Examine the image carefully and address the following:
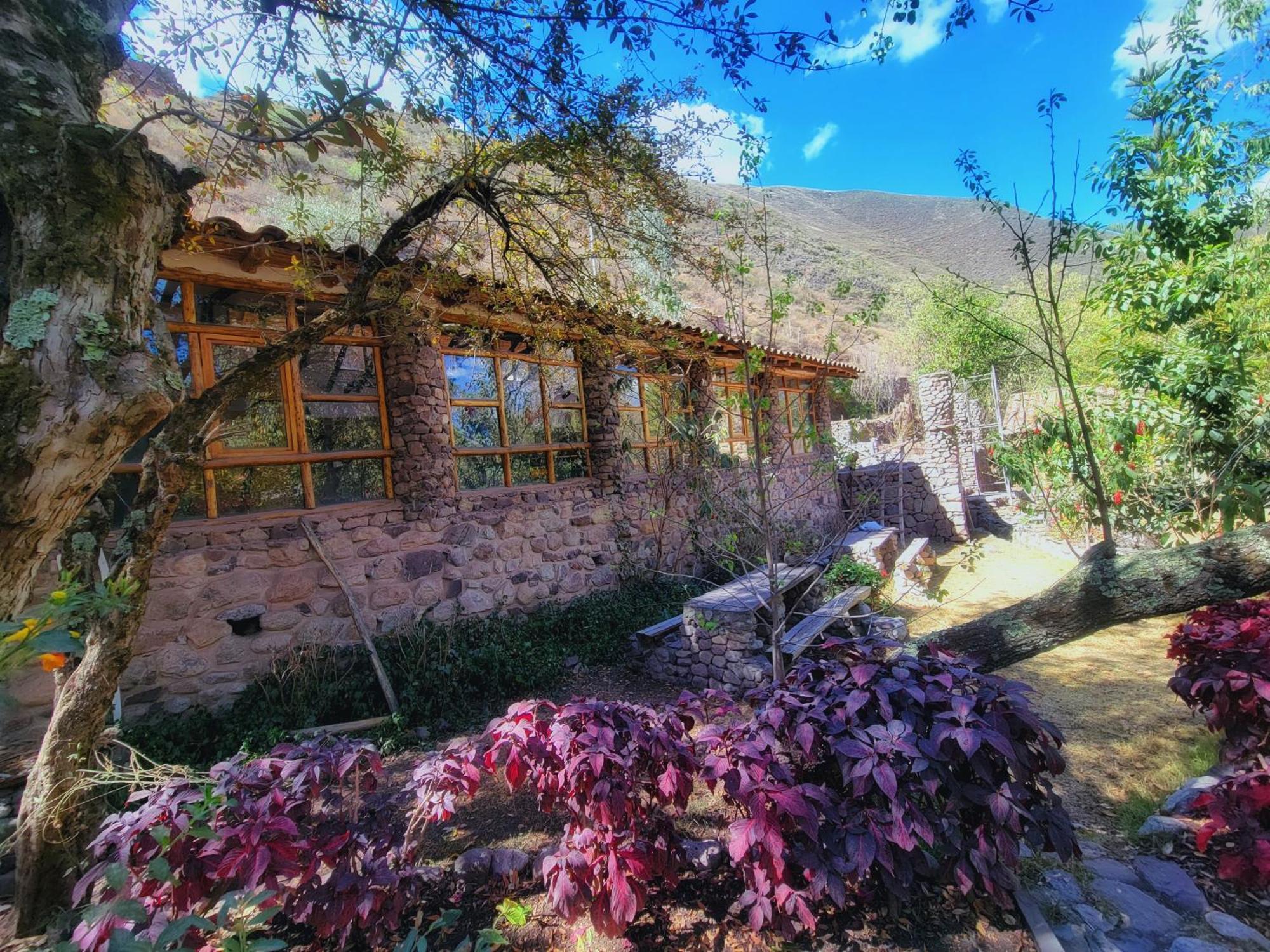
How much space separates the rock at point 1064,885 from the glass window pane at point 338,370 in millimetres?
5028

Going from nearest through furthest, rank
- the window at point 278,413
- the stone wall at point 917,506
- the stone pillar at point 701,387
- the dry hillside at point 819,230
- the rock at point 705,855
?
the rock at point 705,855 → the dry hillside at point 819,230 → the window at point 278,413 → the stone pillar at point 701,387 → the stone wall at point 917,506

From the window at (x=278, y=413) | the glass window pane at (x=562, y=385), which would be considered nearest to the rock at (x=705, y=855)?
the window at (x=278, y=413)

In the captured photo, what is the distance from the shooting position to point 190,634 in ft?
11.8

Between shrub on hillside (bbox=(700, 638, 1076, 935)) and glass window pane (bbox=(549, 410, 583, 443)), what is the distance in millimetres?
4547

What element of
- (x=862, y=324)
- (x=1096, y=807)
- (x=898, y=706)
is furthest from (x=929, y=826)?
(x=862, y=324)

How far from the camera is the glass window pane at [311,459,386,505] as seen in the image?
14.0 feet

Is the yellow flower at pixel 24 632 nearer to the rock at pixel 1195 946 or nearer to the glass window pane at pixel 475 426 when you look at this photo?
the rock at pixel 1195 946

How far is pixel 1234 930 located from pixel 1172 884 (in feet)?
0.85

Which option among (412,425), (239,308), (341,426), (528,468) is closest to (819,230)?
(528,468)

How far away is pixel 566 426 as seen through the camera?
6227 millimetres

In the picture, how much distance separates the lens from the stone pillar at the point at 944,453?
415 inches

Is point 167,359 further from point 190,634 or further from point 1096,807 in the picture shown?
point 1096,807

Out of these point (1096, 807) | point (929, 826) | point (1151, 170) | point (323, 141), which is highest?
point (1151, 170)

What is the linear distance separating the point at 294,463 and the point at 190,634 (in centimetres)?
129
